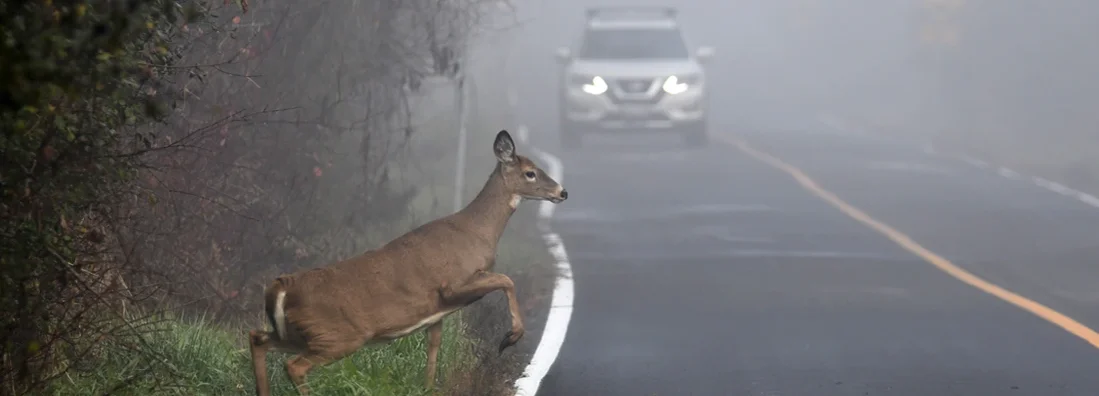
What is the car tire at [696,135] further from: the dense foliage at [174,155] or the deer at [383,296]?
the deer at [383,296]

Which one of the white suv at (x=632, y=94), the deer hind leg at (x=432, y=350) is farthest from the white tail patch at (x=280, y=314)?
the white suv at (x=632, y=94)

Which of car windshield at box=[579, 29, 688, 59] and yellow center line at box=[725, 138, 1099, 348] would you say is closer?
yellow center line at box=[725, 138, 1099, 348]

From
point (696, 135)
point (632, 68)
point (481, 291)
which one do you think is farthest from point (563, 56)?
point (481, 291)

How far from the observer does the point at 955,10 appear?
149 feet

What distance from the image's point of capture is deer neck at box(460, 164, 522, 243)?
9.12 m

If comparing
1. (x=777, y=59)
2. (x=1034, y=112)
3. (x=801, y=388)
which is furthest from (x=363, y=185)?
(x=777, y=59)

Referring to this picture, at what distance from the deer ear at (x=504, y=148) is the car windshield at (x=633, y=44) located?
21950 mm

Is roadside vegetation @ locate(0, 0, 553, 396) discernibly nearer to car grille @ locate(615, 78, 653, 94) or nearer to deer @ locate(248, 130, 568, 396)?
deer @ locate(248, 130, 568, 396)

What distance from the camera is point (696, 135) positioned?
31.2 meters

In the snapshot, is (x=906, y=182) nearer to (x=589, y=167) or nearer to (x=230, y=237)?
(x=589, y=167)

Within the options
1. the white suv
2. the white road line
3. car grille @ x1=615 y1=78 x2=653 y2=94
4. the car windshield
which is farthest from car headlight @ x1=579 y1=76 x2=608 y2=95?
the white road line

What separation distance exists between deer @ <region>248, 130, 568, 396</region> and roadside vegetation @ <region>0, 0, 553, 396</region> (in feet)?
1.42

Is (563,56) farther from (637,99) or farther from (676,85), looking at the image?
(676,85)

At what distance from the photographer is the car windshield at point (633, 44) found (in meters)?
31.6
